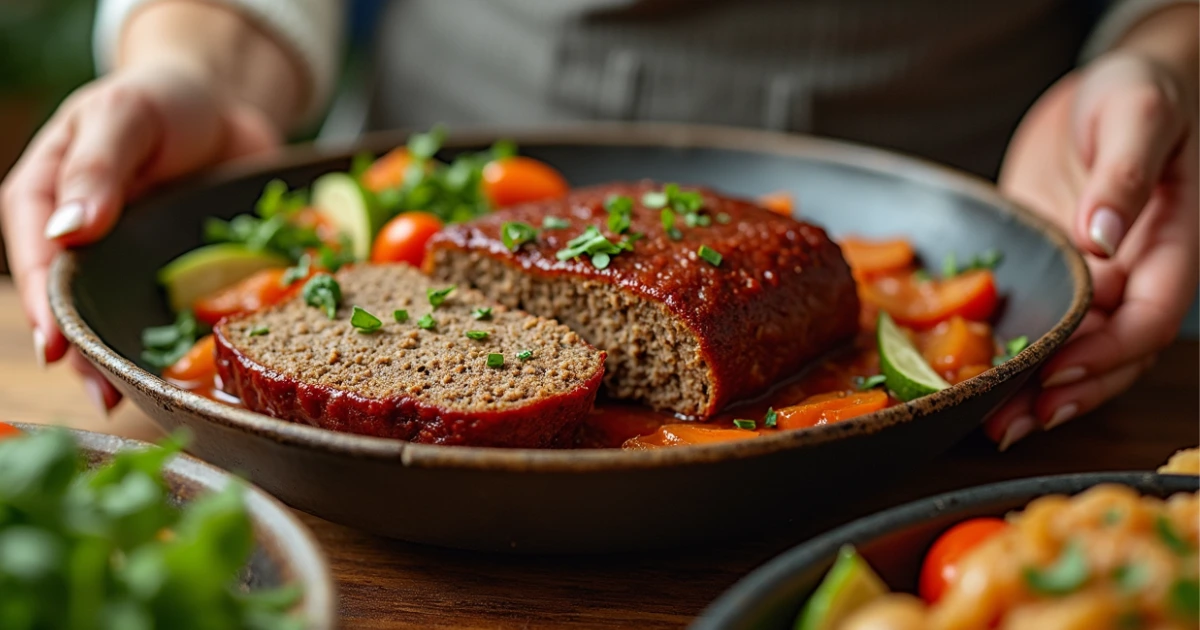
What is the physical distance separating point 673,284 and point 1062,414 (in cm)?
95

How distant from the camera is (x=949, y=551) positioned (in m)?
1.50

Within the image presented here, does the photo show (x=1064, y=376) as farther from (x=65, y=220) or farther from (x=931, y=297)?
(x=65, y=220)

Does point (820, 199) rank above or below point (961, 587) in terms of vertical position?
below

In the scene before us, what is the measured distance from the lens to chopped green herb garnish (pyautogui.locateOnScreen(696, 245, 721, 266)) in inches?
98.7

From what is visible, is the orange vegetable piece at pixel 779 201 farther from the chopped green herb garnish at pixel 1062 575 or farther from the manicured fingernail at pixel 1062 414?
the chopped green herb garnish at pixel 1062 575

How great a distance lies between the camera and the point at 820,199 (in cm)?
356

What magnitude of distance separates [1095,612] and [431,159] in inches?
116

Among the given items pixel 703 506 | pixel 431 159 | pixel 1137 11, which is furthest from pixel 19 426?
pixel 1137 11

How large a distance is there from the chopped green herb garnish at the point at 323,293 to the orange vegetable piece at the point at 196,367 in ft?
1.06

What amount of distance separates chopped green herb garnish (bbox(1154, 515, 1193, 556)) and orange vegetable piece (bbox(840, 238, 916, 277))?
188cm

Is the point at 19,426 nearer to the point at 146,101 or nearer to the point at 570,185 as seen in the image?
the point at 146,101

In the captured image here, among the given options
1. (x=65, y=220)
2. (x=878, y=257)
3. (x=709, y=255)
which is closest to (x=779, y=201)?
(x=878, y=257)

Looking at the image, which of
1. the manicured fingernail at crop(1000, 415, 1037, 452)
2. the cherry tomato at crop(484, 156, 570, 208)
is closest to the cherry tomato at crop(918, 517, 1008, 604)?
the manicured fingernail at crop(1000, 415, 1037, 452)

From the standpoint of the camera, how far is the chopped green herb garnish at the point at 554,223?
2.69 m
